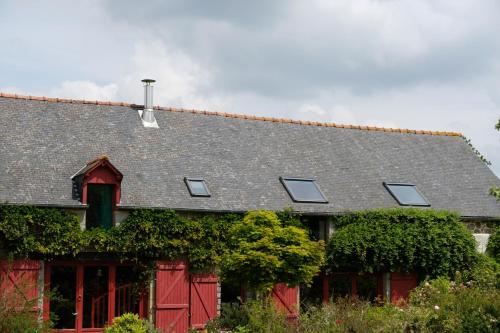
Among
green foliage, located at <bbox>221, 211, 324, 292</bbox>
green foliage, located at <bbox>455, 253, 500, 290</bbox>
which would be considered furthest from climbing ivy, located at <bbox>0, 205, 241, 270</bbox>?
green foliage, located at <bbox>455, 253, 500, 290</bbox>

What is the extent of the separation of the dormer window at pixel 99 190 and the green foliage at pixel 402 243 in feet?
20.1

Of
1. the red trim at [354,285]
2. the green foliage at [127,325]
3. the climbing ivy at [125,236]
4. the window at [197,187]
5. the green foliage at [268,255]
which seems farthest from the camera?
the red trim at [354,285]

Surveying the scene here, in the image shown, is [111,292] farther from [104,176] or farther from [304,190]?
[304,190]

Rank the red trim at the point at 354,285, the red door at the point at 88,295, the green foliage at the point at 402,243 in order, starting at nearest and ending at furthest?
the red door at the point at 88,295, the green foliage at the point at 402,243, the red trim at the point at 354,285

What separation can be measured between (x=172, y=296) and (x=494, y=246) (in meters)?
9.97

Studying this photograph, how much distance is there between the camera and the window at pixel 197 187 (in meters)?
22.0

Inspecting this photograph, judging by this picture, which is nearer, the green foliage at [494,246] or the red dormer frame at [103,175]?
the red dormer frame at [103,175]

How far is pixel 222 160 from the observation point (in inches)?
948

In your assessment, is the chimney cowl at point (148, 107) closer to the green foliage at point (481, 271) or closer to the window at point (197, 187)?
the window at point (197, 187)

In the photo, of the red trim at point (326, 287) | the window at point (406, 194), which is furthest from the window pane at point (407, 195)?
the red trim at point (326, 287)

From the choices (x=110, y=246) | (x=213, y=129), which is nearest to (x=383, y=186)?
(x=213, y=129)

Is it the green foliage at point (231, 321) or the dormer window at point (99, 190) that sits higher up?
the dormer window at point (99, 190)

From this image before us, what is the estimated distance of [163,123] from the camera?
2505cm

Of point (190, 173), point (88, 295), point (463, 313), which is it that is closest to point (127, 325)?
point (88, 295)
